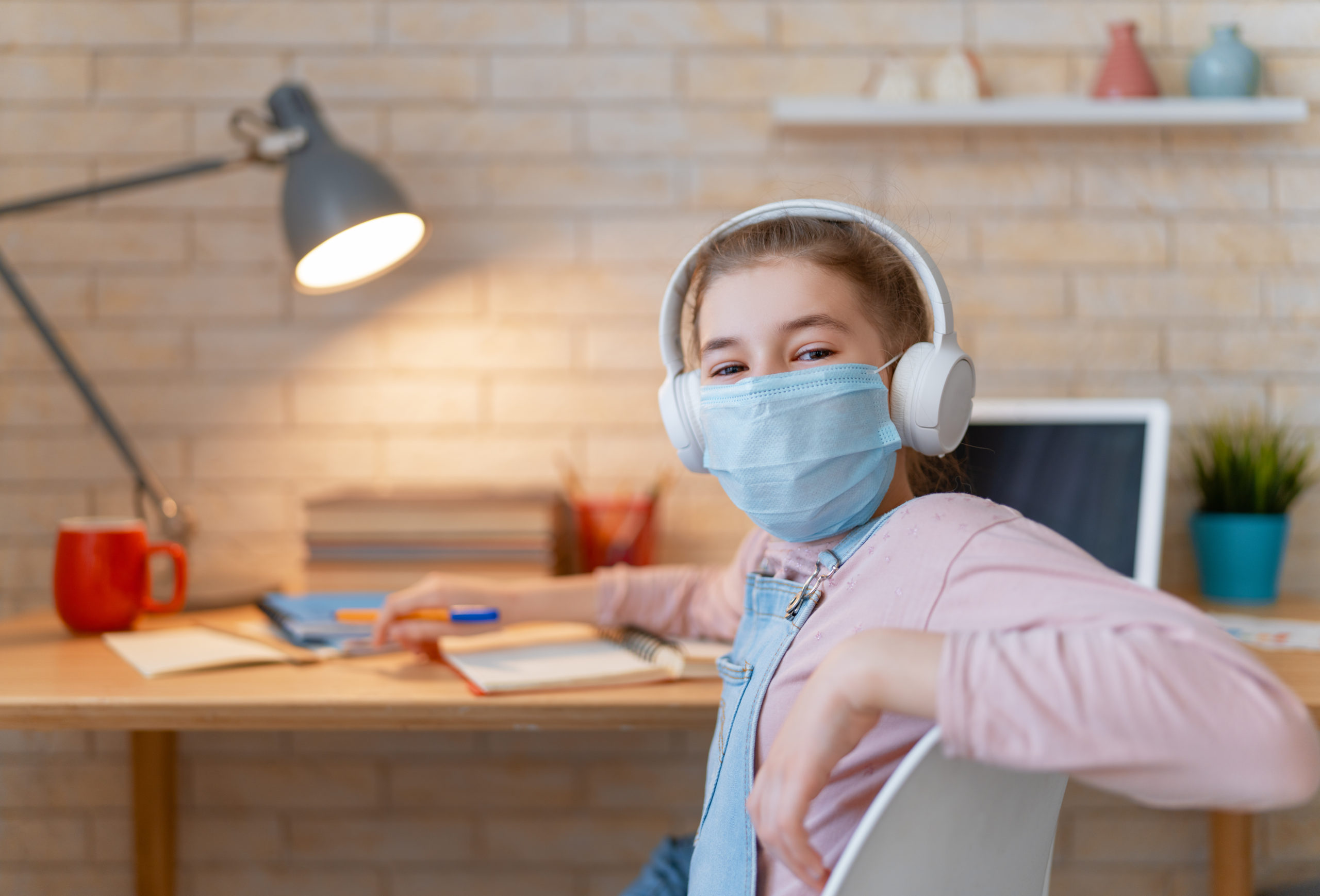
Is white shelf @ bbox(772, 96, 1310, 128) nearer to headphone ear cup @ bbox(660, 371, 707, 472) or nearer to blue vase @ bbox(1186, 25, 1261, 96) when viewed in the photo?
blue vase @ bbox(1186, 25, 1261, 96)

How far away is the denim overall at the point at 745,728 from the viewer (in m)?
0.70

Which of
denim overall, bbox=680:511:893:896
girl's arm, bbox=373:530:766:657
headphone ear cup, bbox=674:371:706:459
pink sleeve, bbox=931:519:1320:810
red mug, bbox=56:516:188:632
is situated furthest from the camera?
red mug, bbox=56:516:188:632

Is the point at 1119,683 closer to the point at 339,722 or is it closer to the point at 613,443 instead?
the point at 339,722

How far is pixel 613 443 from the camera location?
1539 mm

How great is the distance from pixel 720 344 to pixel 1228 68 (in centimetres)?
115

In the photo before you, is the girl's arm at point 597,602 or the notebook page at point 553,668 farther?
the girl's arm at point 597,602

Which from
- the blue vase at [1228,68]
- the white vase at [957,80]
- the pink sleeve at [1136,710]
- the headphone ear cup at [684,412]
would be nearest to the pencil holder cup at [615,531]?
the headphone ear cup at [684,412]

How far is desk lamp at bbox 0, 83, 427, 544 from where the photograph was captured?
1198mm

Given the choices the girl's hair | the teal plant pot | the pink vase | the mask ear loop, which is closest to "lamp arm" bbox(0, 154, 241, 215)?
the girl's hair

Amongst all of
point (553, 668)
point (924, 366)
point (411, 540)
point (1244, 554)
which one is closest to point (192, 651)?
Answer: point (411, 540)

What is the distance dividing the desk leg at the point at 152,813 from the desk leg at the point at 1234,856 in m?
1.53

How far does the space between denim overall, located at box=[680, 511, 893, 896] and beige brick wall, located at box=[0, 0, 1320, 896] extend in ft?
2.55

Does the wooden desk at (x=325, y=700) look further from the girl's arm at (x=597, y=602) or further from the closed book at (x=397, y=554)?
the closed book at (x=397, y=554)

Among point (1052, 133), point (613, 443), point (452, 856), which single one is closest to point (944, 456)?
point (613, 443)
